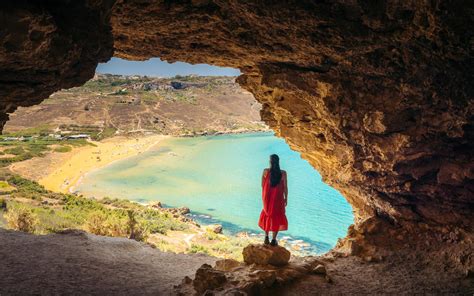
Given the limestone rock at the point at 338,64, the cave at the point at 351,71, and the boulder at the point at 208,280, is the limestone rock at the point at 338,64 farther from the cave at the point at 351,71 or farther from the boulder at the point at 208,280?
the boulder at the point at 208,280

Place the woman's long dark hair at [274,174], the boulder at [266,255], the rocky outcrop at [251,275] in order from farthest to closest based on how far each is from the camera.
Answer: the woman's long dark hair at [274,174]
the boulder at [266,255]
the rocky outcrop at [251,275]

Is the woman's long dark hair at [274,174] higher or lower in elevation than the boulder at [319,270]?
higher

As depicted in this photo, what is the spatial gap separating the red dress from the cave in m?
1.72

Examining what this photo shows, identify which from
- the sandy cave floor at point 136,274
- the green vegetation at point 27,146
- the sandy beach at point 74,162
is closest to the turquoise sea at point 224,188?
the sandy beach at point 74,162

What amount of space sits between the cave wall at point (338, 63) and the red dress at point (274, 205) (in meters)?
2.04

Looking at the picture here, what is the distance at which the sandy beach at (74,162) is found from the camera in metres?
32.4

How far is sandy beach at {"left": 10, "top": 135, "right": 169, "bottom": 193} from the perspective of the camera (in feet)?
106

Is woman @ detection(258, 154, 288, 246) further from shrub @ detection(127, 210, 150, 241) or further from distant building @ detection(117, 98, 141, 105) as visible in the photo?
distant building @ detection(117, 98, 141, 105)

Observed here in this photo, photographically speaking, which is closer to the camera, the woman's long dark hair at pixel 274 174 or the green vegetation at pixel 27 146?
the woman's long dark hair at pixel 274 174

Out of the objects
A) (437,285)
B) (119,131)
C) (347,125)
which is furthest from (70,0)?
(119,131)

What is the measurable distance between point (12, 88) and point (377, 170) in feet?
23.2

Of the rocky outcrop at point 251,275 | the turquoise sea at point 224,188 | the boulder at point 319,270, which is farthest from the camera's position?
the turquoise sea at point 224,188

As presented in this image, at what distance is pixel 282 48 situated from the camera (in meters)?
6.36

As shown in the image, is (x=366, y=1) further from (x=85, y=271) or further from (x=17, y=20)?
(x=85, y=271)
